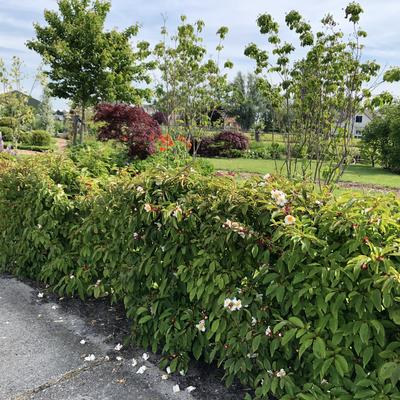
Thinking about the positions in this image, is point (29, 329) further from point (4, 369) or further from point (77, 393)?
point (77, 393)

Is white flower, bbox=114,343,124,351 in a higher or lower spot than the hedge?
lower

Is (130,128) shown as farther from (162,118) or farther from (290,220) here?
(290,220)

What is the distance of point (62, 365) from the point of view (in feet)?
7.56

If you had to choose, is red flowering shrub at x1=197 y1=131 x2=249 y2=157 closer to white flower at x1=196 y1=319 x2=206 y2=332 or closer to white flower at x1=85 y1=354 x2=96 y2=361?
white flower at x1=85 y1=354 x2=96 y2=361

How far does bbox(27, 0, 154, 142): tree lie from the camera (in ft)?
47.4

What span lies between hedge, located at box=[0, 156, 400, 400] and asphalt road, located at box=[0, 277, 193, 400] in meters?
0.18

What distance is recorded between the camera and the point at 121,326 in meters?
2.74

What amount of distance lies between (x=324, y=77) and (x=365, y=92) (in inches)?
19.8

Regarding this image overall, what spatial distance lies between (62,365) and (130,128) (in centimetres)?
635

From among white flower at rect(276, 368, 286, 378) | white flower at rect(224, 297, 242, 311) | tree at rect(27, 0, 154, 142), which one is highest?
tree at rect(27, 0, 154, 142)

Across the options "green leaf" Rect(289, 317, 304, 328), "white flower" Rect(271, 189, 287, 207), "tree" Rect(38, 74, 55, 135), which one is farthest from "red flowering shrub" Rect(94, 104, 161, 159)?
"tree" Rect(38, 74, 55, 135)

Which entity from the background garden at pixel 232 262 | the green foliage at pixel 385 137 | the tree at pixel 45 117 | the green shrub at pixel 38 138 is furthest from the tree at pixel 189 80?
the tree at pixel 45 117

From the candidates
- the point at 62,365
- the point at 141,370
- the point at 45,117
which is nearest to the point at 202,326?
the point at 141,370

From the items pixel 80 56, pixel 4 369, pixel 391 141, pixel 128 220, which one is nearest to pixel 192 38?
pixel 128 220
